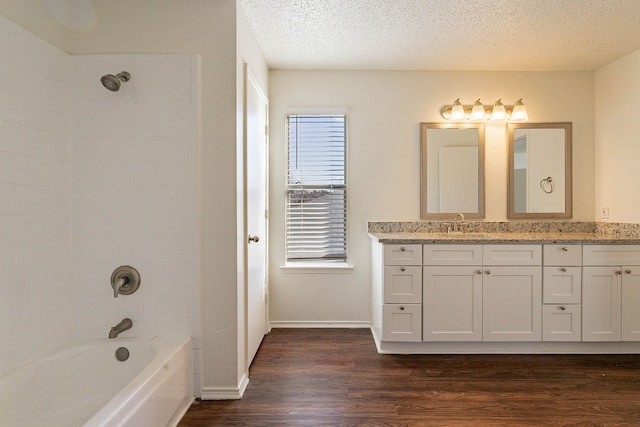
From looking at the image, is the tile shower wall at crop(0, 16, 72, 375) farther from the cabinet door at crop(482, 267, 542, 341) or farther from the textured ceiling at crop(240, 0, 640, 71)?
the cabinet door at crop(482, 267, 542, 341)

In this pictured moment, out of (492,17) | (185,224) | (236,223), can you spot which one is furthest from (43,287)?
(492,17)

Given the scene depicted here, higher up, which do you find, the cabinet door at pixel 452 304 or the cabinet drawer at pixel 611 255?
the cabinet drawer at pixel 611 255

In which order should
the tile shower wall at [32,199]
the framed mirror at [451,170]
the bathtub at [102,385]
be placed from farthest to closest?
1. the framed mirror at [451,170]
2. the tile shower wall at [32,199]
3. the bathtub at [102,385]

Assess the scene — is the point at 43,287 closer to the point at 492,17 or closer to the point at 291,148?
the point at 291,148

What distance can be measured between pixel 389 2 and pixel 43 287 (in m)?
2.56

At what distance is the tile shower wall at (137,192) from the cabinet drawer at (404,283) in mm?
1362

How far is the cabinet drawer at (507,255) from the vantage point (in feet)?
8.70

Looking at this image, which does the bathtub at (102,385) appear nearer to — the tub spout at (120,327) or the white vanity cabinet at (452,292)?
the tub spout at (120,327)

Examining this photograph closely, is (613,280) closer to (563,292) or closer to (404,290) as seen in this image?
(563,292)

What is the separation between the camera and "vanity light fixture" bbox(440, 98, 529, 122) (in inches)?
123

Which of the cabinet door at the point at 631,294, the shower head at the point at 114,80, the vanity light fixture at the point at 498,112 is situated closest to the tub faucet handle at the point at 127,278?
the shower head at the point at 114,80

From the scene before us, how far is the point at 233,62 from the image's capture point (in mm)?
2086

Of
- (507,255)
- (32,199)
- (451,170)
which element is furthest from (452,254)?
(32,199)

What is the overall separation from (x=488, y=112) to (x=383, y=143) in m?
0.97
